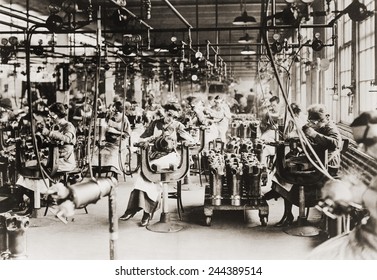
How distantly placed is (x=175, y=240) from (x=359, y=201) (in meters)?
2.49

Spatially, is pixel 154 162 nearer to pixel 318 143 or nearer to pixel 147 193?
pixel 147 193

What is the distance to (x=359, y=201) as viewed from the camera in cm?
228

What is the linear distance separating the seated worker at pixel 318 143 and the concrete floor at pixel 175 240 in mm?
316

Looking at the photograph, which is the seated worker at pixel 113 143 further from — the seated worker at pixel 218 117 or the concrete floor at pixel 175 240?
the seated worker at pixel 218 117

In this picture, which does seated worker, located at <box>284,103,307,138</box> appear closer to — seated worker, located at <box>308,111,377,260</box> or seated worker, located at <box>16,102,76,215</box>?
seated worker, located at <box>16,102,76,215</box>

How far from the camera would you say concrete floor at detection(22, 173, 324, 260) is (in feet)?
13.4

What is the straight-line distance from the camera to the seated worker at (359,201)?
2215 mm

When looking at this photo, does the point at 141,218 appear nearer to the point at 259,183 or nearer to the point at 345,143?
the point at 259,183

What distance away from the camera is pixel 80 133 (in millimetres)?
7520

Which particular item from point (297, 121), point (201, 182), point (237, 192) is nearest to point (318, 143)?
point (237, 192)

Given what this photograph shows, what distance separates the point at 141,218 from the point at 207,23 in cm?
768

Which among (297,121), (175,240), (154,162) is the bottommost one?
(175,240)

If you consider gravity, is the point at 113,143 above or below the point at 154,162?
above

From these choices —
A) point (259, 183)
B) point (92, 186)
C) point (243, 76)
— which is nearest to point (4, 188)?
point (259, 183)
